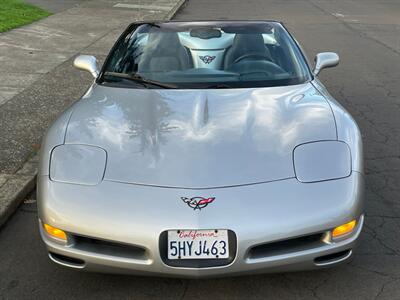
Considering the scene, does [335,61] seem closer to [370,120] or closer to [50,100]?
[370,120]

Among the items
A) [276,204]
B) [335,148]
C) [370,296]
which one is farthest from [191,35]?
[370,296]

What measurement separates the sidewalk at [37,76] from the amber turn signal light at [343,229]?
236cm

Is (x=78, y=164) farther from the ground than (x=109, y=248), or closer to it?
farther from the ground

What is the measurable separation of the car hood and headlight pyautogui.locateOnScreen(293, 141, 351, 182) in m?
0.05

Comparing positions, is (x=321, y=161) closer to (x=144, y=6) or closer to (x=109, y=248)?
(x=109, y=248)

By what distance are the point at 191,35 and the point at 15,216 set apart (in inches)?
81.2

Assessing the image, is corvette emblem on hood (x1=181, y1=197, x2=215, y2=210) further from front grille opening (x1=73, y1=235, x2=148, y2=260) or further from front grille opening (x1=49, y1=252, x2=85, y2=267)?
front grille opening (x1=49, y1=252, x2=85, y2=267)

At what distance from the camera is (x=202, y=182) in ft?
8.83

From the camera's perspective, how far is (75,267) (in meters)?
2.75

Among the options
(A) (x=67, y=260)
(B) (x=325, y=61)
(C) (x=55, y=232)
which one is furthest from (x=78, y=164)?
(B) (x=325, y=61)

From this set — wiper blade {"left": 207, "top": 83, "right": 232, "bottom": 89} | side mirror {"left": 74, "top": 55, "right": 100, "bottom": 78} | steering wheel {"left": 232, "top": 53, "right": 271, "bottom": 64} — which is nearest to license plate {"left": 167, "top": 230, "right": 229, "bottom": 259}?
wiper blade {"left": 207, "top": 83, "right": 232, "bottom": 89}

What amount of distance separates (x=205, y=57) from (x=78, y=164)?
5.82 feet

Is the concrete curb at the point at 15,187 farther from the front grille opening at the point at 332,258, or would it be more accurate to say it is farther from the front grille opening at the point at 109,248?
the front grille opening at the point at 332,258

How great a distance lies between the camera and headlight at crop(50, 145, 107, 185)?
9.23ft
